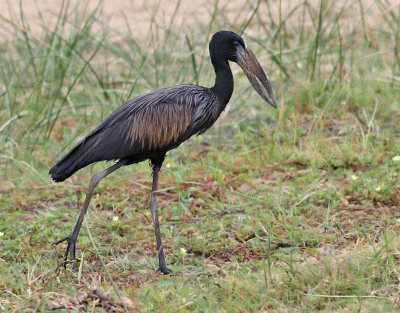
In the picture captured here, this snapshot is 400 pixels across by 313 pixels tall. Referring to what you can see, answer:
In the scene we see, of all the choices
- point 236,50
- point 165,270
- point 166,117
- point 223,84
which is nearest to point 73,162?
point 166,117

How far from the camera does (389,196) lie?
208 inches

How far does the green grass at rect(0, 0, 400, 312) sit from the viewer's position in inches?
149

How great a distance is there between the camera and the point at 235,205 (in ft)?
17.9

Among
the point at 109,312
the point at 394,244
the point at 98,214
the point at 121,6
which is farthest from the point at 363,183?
the point at 121,6

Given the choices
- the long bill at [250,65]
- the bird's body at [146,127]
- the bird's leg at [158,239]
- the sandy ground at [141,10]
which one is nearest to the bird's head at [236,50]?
the long bill at [250,65]

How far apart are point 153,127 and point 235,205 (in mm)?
1200

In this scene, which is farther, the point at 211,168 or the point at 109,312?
the point at 211,168

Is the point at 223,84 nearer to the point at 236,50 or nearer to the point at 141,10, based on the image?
the point at 236,50

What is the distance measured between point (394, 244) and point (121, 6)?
737cm

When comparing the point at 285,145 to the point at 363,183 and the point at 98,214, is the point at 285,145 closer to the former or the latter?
the point at 363,183

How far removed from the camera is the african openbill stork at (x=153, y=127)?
4.48m

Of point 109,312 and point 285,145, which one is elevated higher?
point 285,145

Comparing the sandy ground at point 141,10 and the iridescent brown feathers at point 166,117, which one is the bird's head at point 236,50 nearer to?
the iridescent brown feathers at point 166,117

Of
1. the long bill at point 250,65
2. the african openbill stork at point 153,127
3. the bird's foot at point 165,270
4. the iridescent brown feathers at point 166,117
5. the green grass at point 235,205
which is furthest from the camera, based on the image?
the long bill at point 250,65
